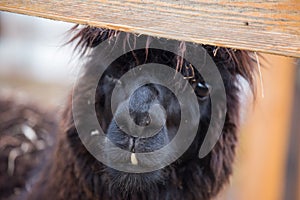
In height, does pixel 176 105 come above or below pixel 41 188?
above

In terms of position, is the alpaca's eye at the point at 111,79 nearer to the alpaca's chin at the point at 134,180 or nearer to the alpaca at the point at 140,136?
the alpaca at the point at 140,136

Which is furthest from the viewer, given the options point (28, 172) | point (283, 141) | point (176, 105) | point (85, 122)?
point (283, 141)

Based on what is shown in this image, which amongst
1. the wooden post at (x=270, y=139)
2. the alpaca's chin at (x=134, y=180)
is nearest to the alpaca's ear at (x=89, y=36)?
the alpaca's chin at (x=134, y=180)

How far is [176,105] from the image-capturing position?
2.03m

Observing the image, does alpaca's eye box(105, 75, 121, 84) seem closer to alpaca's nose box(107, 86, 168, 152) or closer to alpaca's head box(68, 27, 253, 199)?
alpaca's head box(68, 27, 253, 199)

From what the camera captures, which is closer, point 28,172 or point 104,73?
point 104,73

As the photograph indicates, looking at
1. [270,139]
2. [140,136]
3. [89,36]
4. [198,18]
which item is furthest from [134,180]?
[270,139]

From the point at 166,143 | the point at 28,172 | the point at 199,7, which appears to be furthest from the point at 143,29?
the point at 28,172

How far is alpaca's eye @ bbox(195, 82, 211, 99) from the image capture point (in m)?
2.09

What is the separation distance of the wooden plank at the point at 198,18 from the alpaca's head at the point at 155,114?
27 centimetres

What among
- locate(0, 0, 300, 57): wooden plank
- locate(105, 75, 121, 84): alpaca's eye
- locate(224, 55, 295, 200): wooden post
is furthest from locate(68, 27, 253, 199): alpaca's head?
locate(224, 55, 295, 200): wooden post

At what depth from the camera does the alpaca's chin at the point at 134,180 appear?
2.05 meters

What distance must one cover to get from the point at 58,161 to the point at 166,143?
2.03 feet

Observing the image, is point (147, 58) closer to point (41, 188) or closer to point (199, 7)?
point (199, 7)
